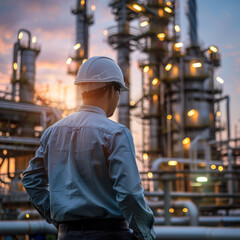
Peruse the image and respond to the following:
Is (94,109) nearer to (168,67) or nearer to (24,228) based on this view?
(24,228)

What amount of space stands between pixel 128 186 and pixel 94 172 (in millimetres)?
212

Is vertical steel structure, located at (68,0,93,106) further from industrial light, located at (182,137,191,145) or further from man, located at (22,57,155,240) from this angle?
man, located at (22,57,155,240)

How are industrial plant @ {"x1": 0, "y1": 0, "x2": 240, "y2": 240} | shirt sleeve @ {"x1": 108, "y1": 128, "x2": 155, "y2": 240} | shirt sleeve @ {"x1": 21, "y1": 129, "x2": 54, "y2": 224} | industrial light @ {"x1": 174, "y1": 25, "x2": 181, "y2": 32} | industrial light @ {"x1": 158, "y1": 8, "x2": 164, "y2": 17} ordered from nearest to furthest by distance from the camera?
shirt sleeve @ {"x1": 108, "y1": 128, "x2": 155, "y2": 240}, shirt sleeve @ {"x1": 21, "y1": 129, "x2": 54, "y2": 224}, industrial plant @ {"x1": 0, "y1": 0, "x2": 240, "y2": 240}, industrial light @ {"x1": 158, "y1": 8, "x2": 164, "y2": 17}, industrial light @ {"x1": 174, "y1": 25, "x2": 181, "y2": 32}

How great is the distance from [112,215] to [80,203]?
0.16 m

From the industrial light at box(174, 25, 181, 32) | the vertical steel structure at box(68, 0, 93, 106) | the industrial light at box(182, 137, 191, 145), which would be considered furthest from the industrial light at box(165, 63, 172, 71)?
the vertical steel structure at box(68, 0, 93, 106)

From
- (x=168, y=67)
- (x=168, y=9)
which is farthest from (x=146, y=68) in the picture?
(x=168, y=9)

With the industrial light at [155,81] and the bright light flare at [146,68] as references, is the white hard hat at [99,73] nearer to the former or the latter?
the industrial light at [155,81]

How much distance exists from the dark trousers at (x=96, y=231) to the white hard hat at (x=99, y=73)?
685 millimetres

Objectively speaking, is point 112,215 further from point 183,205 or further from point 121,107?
point 121,107

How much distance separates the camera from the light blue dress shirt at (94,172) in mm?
1643

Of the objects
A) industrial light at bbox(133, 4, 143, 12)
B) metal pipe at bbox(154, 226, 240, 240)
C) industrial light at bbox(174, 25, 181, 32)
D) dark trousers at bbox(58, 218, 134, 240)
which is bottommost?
metal pipe at bbox(154, 226, 240, 240)

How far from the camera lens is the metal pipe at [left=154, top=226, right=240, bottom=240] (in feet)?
12.8

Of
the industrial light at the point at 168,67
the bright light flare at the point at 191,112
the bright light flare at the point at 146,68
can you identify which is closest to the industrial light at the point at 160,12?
the bright light flare at the point at 146,68

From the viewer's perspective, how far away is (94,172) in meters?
1.75
